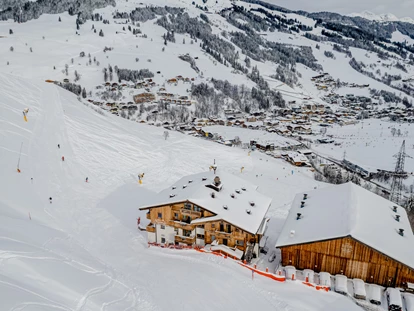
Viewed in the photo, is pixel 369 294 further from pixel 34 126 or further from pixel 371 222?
pixel 34 126

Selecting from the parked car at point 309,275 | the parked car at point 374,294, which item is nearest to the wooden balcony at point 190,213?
the parked car at point 309,275

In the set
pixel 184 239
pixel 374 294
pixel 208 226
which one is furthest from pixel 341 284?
pixel 184 239

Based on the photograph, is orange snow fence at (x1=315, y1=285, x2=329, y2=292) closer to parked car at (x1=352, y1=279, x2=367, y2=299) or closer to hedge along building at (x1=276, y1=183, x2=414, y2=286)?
parked car at (x1=352, y1=279, x2=367, y2=299)

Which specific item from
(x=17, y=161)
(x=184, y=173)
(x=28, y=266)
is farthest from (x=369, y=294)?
(x=17, y=161)

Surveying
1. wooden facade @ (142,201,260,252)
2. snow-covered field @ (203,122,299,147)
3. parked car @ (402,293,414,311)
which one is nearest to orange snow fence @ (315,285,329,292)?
parked car @ (402,293,414,311)

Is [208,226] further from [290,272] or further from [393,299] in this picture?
[393,299]

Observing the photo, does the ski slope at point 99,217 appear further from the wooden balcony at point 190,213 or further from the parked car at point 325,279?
the wooden balcony at point 190,213
